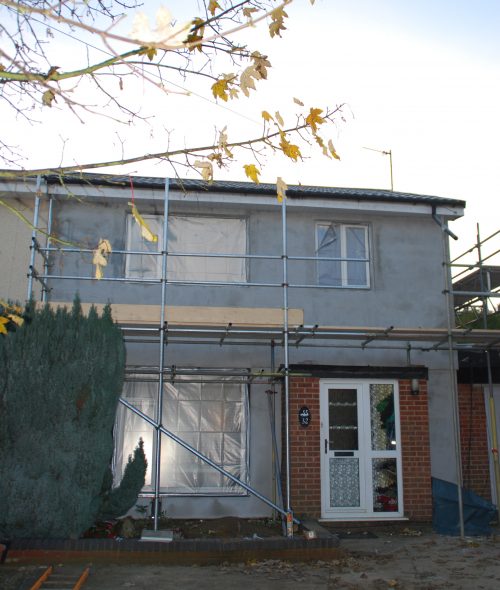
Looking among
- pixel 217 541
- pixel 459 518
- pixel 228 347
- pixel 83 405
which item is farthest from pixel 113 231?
pixel 459 518

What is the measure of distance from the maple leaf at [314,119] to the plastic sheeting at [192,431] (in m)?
6.63

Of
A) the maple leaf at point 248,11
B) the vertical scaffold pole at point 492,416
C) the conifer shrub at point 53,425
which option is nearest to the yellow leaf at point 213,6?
the maple leaf at point 248,11

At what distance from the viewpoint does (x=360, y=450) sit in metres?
10.2

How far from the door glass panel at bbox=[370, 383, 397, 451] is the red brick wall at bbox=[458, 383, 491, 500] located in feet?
4.40

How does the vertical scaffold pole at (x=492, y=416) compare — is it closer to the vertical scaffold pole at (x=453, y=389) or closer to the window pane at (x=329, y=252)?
the vertical scaffold pole at (x=453, y=389)

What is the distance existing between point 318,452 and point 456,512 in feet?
6.76

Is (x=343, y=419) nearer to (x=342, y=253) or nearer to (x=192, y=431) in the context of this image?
(x=192, y=431)

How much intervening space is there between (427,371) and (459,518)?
219cm

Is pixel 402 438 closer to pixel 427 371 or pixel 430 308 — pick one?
pixel 427 371

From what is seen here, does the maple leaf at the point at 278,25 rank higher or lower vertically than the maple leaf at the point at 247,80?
higher

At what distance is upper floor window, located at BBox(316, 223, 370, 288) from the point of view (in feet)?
36.1

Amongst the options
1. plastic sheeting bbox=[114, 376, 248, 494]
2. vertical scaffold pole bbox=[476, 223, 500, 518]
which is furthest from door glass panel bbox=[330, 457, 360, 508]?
vertical scaffold pole bbox=[476, 223, 500, 518]

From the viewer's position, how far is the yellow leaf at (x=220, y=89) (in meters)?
3.92

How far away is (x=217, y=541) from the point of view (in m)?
7.71
